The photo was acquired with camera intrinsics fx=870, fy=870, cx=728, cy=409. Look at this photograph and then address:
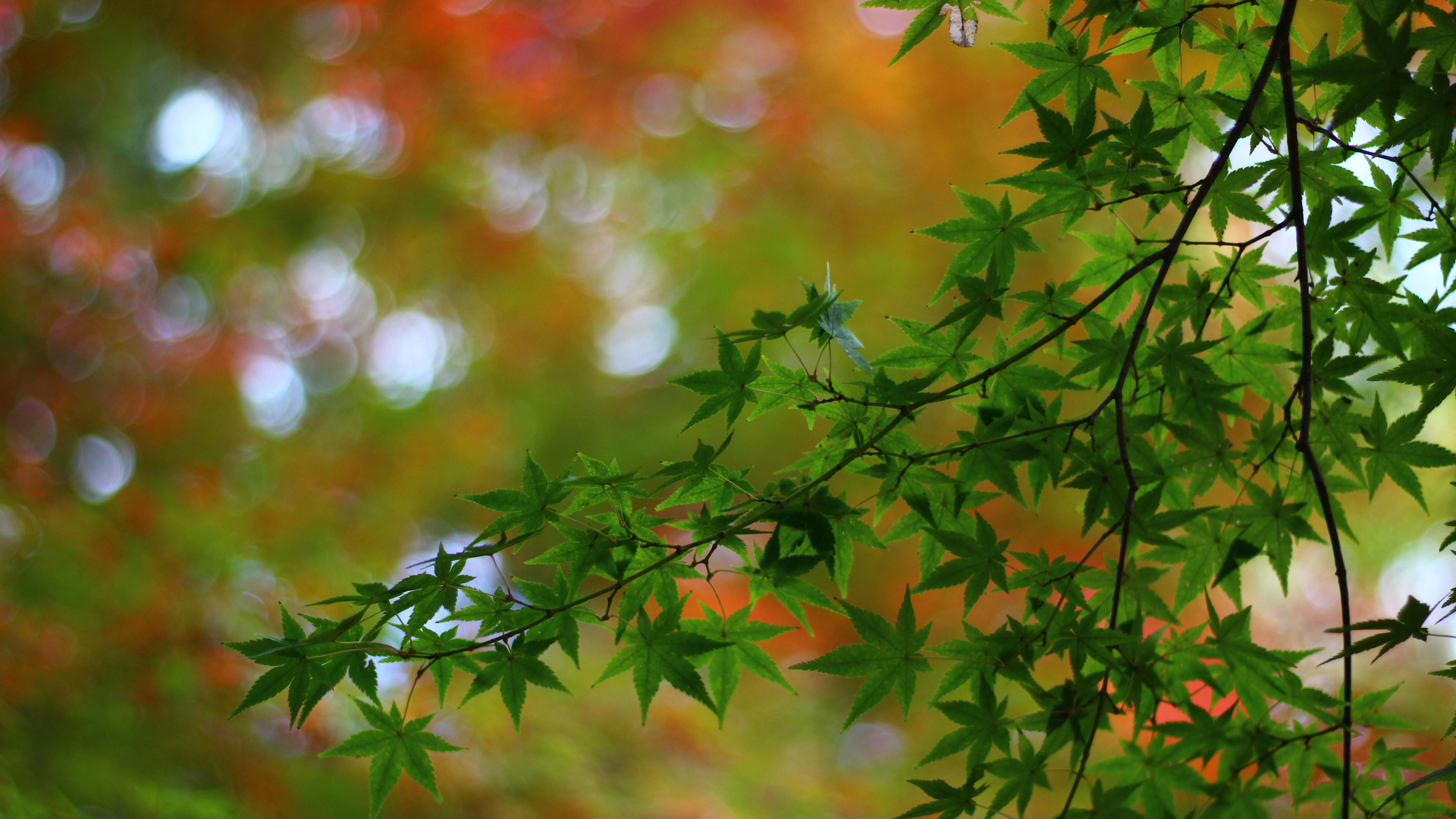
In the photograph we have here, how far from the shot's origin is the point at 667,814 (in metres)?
2.33

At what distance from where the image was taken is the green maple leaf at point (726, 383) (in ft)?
1.97

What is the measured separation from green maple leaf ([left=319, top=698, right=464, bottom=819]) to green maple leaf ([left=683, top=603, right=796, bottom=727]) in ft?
0.64

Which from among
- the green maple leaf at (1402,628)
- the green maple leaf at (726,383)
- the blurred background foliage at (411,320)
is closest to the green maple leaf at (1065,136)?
the green maple leaf at (726,383)

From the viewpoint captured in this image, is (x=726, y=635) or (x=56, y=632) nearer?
(x=726, y=635)

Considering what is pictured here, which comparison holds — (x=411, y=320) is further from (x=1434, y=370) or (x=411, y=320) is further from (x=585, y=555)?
(x=1434, y=370)

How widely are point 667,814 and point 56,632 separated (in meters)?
1.58

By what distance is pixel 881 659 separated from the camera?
630 mm

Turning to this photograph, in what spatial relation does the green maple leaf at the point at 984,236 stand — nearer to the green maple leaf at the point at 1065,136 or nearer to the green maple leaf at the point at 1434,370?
the green maple leaf at the point at 1065,136

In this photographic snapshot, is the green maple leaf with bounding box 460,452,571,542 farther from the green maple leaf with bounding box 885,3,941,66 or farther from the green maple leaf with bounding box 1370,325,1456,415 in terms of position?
the green maple leaf with bounding box 1370,325,1456,415

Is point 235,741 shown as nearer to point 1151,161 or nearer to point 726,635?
point 726,635

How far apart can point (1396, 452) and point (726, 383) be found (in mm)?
566

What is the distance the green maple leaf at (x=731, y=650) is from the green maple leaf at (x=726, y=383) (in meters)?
0.14

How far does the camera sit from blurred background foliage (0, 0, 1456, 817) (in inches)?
86.0

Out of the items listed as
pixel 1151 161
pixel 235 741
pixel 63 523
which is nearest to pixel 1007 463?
pixel 1151 161
